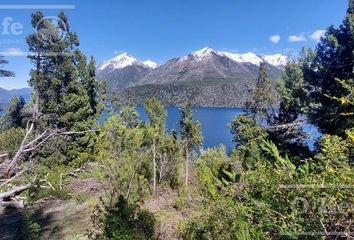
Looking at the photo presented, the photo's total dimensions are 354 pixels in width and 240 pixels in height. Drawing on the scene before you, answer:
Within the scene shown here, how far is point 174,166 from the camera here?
2136 centimetres

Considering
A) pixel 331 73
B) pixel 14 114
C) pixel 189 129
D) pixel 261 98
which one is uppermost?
pixel 331 73

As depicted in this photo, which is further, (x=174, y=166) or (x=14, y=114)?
(x=14, y=114)

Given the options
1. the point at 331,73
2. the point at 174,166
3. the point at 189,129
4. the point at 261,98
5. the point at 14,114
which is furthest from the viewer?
the point at 14,114

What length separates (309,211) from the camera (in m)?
2.54

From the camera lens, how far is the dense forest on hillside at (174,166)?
9.01ft

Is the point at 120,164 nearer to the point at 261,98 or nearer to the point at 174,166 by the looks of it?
the point at 174,166

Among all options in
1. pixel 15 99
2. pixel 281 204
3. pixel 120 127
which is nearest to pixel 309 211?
pixel 281 204

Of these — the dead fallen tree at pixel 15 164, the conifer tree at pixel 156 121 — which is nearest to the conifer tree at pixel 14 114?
the conifer tree at pixel 156 121

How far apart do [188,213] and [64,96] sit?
61.0 ft

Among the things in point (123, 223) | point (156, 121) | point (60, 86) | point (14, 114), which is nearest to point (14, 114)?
point (14, 114)

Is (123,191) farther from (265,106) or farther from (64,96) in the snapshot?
(265,106)

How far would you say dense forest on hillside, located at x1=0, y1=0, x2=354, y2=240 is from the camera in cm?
275

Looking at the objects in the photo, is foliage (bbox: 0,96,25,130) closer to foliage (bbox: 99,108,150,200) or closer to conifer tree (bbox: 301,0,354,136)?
foliage (bbox: 99,108,150,200)

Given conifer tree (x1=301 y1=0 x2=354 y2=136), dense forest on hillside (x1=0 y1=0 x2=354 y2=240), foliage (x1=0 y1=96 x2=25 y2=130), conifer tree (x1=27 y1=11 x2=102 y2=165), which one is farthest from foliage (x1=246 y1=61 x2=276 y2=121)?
foliage (x1=0 y1=96 x2=25 y2=130)
